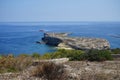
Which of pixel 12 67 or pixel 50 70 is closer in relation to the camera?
pixel 50 70

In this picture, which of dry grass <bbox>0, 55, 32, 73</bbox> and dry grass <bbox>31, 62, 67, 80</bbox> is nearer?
dry grass <bbox>31, 62, 67, 80</bbox>

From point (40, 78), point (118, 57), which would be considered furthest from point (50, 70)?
point (118, 57)

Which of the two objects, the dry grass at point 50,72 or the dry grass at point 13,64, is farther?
the dry grass at point 13,64

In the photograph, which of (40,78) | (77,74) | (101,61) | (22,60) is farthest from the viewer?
(101,61)

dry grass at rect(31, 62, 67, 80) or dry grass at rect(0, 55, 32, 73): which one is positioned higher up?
dry grass at rect(31, 62, 67, 80)

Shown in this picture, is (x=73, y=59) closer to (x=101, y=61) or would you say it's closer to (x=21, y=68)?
(x=101, y=61)

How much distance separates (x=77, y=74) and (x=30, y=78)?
1517 mm

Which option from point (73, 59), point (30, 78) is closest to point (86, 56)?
point (73, 59)

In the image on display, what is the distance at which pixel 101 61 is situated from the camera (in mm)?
12383

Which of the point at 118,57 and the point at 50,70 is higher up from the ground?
the point at 50,70

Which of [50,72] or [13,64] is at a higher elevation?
[50,72]

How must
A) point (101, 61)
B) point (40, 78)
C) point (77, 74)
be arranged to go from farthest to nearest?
1. point (101, 61)
2. point (77, 74)
3. point (40, 78)

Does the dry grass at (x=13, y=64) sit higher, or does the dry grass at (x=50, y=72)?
the dry grass at (x=50, y=72)

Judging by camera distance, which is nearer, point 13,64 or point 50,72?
point 50,72
